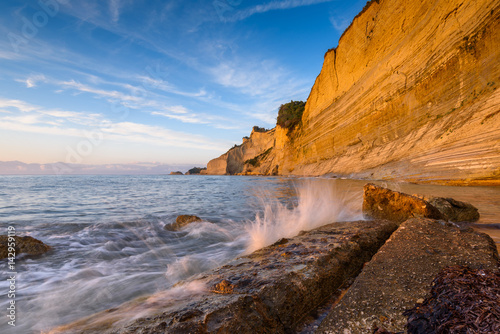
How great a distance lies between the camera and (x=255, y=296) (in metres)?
1.49

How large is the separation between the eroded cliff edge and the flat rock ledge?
8.55 m

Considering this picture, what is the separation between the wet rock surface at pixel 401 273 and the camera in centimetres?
126

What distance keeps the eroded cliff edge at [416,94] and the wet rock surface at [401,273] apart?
762 cm

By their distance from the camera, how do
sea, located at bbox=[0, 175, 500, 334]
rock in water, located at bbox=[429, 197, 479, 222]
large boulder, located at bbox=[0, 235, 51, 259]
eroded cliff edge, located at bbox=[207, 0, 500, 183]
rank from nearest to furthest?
sea, located at bbox=[0, 175, 500, 334], large boulder, located at bbox=[0, 235, 51, 259], rock in water, located at bbox=[429, 197, 479, 222], eroded cliff edge, located at bbox=[207, 0, 500, 183]

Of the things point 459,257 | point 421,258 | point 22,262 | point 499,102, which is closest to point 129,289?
point 22,262

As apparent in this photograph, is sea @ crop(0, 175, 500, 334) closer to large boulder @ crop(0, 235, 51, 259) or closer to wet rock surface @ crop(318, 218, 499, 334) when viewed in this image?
large boulder @ crop(0, 235, 51, 259)

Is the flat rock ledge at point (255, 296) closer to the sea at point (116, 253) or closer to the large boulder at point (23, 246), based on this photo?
the sea at point (116, 253)

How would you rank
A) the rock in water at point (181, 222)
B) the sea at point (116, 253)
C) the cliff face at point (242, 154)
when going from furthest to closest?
the cliff face at point (242, 154)
the rock in water at point (181, 222)
the sea at point (116, 253)

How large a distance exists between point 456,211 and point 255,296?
4616 millimetres

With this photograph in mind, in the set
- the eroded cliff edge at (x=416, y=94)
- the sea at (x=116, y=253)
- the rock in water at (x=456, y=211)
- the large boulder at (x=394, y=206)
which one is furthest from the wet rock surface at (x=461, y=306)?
the eroded cliff edge at (x=416, y=94)

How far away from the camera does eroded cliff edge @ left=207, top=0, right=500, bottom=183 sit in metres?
8.20

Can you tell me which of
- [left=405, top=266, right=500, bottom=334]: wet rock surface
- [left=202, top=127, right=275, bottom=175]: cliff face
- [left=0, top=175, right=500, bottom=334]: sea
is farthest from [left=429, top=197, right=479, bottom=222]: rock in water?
[left=202, top=127, right=275, bottom=175]: cliff face

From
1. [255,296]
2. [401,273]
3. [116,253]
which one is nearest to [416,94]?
[401,273]

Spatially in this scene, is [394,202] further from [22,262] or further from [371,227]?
[22,262]
